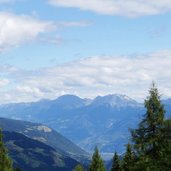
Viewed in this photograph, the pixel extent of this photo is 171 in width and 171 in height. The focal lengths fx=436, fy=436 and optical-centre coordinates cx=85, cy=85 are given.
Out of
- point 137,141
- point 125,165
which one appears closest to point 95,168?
point 125,165

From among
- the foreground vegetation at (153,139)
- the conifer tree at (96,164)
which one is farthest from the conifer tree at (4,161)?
the foreground vegetation at (153,139)

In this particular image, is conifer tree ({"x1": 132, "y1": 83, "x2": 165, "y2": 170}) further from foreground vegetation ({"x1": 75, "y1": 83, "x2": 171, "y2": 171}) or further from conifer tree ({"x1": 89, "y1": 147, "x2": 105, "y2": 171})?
conifer tree ({"x1": 89, "y1": 147, "x2": 105, "y2": 171})

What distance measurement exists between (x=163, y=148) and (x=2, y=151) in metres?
32.1

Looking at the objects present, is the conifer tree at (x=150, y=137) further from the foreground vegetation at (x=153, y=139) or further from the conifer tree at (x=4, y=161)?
the conifer tree at (x=4, y=161)

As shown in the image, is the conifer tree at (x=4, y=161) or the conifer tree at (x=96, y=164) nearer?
the conifer tree at (x=4, y=161)

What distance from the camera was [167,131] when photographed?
106ft

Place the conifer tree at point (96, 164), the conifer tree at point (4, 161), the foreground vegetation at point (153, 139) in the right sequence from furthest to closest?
1. the conifer tree at point (96, 164)
2. the conifer tree at point (4, 161)
3. the foreground vegetation at point (153, 139)

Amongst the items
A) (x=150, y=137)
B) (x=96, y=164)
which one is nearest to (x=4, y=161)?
(x=96, y=164)

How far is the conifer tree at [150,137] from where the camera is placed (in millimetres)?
32125

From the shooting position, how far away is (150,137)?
107ft

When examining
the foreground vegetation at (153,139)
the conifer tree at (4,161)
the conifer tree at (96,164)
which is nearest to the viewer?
the foreground vegetation at (153,139)

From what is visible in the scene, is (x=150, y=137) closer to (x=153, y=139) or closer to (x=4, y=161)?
(x=153, y=139)

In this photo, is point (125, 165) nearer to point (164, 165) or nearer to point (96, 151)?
point (96, 151)

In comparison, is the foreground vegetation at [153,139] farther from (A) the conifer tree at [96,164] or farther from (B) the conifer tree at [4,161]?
(A) the conifer tree at [96,164]
